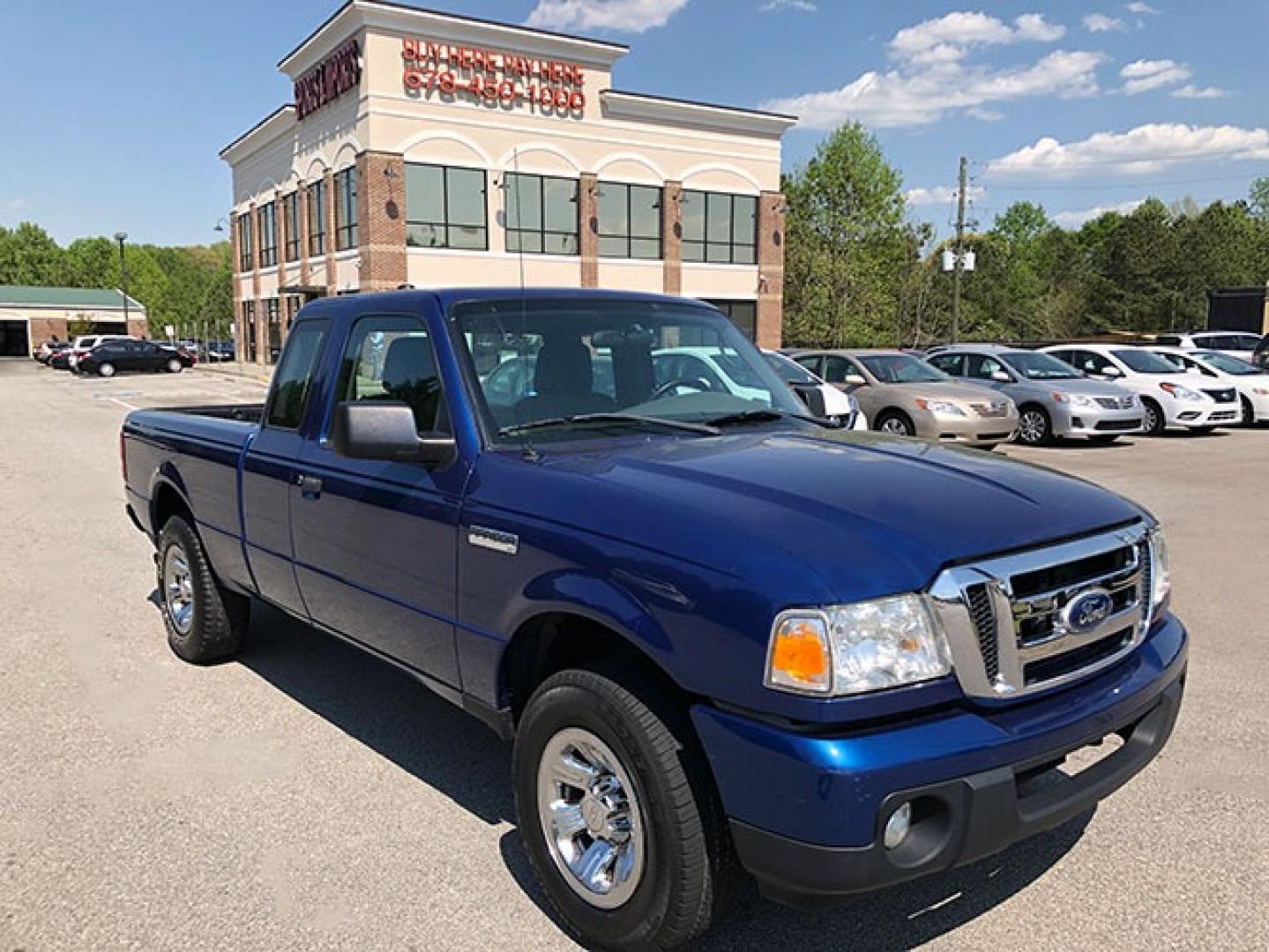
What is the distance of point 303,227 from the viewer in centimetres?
4072

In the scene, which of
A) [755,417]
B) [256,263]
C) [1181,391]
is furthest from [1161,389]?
[256,263]

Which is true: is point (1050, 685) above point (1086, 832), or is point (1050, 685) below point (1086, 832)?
above

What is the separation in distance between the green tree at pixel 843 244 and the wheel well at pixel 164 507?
49045 mm

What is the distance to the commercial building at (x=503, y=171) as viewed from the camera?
3350 cm

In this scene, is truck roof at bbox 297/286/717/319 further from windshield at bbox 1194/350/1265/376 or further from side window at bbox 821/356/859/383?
windshield at bbox 1194/350/1265/376

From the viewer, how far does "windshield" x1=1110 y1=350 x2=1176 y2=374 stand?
17.9 metres

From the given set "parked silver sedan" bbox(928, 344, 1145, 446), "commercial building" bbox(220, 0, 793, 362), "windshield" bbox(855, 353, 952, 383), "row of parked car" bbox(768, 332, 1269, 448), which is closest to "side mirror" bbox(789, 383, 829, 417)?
"row of parked car" bbox(768, 332, 1269, 448)

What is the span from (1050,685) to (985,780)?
1.25ft

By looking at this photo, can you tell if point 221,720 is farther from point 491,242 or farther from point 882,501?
point 491,242

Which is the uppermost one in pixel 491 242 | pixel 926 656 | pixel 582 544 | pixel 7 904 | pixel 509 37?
pixel 509 37

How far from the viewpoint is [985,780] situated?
94.6 inches

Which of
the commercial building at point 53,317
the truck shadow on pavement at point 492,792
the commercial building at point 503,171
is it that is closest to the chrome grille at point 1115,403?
the truck shadow on pavement at point 492,792

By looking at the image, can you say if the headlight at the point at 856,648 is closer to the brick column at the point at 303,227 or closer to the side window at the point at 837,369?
the side window at the point at 837,369

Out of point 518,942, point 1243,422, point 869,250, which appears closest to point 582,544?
point 518,942
